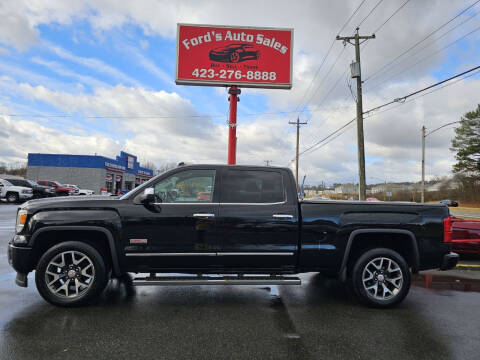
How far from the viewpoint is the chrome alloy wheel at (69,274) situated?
4035 mm

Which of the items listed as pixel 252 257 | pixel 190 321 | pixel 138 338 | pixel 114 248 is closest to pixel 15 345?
pixel 138 338

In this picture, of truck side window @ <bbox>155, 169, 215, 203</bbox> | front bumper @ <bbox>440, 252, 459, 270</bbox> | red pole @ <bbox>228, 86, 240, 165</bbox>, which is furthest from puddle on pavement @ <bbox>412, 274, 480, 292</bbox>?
red pole @ <bbox>228, 86, 240, 165</bbox>

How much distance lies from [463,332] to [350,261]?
1.48m

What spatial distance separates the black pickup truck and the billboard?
35.4 feet

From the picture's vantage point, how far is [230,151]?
14586mm

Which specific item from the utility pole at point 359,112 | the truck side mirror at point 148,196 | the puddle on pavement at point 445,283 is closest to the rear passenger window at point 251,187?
the truck side mirror at point 148,196

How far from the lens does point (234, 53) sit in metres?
14.4

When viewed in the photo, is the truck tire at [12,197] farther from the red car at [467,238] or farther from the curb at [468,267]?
the curb at [468,267]

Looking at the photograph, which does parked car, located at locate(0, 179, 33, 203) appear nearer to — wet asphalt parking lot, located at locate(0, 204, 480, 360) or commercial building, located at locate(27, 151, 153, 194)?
commercial building, located at locate(27, 151, 153, 194)

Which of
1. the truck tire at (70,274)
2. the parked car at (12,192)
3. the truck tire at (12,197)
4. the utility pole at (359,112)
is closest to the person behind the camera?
the truck tire at (70,274)

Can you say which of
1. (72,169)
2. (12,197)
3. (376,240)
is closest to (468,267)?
(376,240)

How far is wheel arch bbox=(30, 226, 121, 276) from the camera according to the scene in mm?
4062

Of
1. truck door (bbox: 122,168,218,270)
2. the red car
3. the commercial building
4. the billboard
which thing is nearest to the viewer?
truck door (bbox: 122,168,218,270)

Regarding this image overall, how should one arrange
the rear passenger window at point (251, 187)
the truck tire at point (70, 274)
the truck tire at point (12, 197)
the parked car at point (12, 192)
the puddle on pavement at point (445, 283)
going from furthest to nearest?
the truck tire at point (12, 197)
the parked car at point (12, 192)
the puddle on pavement at point (445, 283)
the rear passenger window at point (251, 187)
the truck tire at point (70, 274)
